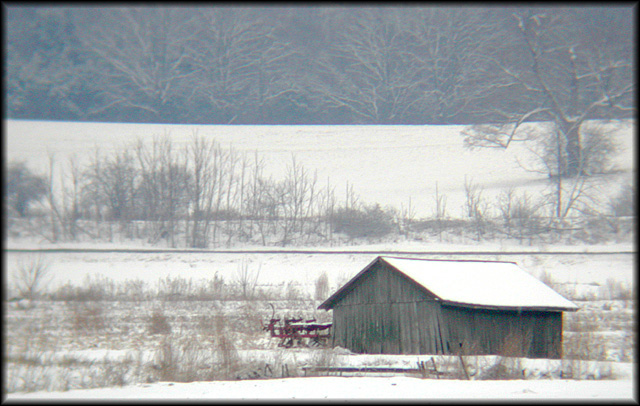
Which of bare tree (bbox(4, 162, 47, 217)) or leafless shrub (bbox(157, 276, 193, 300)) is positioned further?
leafless shrub (bbox(157, 276, 193, 300))

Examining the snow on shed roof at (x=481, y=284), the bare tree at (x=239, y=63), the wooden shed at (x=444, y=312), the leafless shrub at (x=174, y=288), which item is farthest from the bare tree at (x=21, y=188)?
the bare tree at (x=239, y=63)

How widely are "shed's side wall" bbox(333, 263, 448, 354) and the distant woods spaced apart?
29.9 m

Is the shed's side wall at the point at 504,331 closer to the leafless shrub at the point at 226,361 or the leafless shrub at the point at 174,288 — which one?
the leafless shrub at the point at 226,361

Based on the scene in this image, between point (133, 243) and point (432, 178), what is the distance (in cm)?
2800

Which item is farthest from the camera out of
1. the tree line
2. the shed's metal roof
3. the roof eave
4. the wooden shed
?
the tree line

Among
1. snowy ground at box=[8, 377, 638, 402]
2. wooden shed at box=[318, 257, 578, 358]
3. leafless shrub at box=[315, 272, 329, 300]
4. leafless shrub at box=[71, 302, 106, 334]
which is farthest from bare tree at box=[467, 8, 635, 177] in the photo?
snowy ground at box=[8, 377, 638, 402]

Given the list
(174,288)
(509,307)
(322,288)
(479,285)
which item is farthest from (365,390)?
(174,288)

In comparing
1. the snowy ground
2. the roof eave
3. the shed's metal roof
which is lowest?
the snowy ground

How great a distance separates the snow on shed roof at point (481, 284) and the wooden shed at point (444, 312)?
0.04 metres

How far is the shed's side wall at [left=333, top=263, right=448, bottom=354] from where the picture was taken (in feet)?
66.4

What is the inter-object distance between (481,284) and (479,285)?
20 cm

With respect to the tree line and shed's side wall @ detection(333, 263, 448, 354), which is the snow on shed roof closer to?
shed's side wall @ detection(333, 263, 448, 354)

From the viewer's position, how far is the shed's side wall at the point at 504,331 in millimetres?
19812

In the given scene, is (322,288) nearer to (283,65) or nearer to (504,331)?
(504,331)
